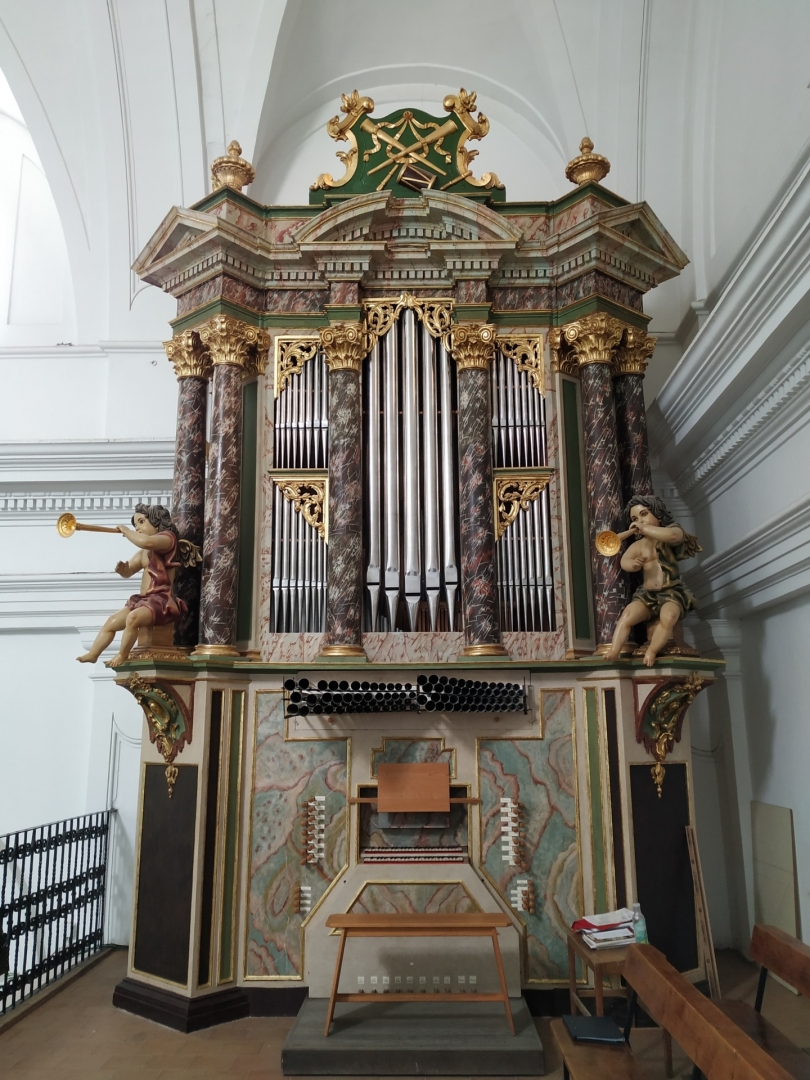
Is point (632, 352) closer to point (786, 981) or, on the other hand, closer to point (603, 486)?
point (603, 486)

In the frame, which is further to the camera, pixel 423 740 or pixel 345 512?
pixel 345 512

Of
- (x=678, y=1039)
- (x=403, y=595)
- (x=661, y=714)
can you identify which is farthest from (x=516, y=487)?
(x=678, y=1039)

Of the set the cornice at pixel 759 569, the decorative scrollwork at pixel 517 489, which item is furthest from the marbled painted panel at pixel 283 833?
the cornice at pixel 759 569

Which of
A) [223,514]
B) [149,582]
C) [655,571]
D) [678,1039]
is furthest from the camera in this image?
[223,514]

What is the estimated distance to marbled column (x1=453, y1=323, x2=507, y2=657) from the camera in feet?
19.8

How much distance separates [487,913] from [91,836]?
149 inches

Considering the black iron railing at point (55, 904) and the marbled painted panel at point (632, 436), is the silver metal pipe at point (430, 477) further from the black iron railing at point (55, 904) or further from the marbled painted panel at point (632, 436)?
the black iron railing at point (55, 904)

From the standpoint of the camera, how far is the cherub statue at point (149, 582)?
573cm

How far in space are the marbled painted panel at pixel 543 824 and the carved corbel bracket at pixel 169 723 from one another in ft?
6.78

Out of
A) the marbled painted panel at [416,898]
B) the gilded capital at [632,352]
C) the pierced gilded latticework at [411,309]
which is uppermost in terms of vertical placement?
the pierced gilded latticework at [411,309]

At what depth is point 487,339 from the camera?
6520 millimetres

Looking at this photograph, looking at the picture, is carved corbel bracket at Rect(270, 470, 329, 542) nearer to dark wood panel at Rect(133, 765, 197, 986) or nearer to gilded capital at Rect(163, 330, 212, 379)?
gilded capital at Rect(163, 330, 212, 379)

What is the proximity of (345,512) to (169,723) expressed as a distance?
6.36 ft

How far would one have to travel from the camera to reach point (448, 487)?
6.42 m
